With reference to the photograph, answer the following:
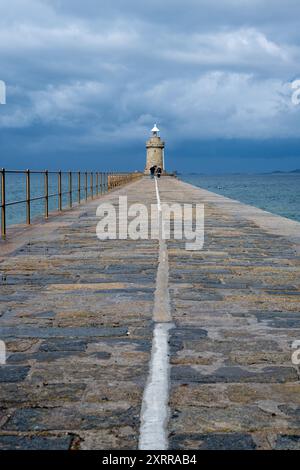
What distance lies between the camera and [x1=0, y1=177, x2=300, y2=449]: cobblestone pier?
2850 millimetres

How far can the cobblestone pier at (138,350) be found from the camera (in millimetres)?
2850

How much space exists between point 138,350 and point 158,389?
2.35ft

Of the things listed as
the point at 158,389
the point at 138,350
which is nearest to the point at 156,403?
the point at 158,389

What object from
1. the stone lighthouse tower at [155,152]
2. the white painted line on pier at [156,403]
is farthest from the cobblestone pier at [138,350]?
the stone lighthouse tower at [155,152]

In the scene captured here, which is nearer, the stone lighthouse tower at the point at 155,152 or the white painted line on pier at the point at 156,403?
the white painted line on pier at the point at 156,403

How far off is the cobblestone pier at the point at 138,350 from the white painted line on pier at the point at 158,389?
33 millimetres

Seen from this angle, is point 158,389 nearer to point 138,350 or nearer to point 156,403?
point 156,403

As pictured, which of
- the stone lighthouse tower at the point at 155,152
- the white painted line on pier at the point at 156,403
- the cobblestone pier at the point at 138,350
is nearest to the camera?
the white painted line on pier at the point at 156,403

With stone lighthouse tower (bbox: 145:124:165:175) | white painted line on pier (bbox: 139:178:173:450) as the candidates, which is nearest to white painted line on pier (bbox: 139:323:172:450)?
white painted line on pier (bbox: 139:178:173:450)

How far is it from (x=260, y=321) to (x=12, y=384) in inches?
79.9

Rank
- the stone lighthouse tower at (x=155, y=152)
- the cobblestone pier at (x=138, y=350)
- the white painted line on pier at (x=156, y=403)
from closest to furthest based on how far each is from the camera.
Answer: the white painted line on pier at (x=156, y=403), the cobblestone pier at (x=138, y=350), the stone lighthouse tower at (x=155, y=152)

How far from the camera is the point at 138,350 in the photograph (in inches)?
157

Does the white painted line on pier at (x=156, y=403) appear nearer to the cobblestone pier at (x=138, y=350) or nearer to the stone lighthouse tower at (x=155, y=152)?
the cobblestone pier at (x=138, y=350)
